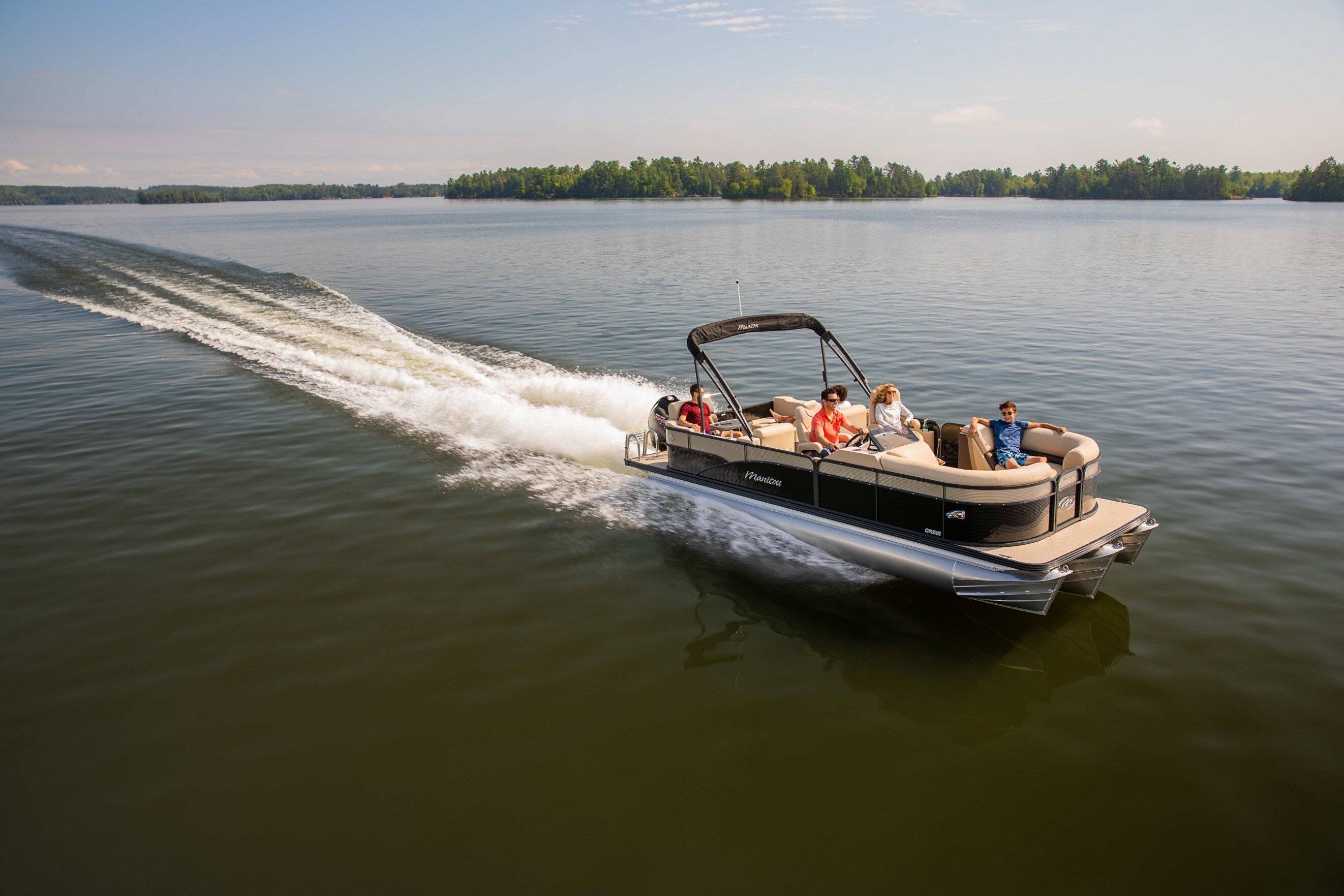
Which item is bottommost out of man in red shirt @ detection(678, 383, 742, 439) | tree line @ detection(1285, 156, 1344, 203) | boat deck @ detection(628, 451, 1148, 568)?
boat deck @ detection(628, 451, 1148, 568)

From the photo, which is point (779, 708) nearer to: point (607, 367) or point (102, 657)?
point (102, 657)

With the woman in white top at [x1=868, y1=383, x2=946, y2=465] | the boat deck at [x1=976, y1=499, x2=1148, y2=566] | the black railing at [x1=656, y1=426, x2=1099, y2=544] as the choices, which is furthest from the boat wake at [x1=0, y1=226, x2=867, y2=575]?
the boat deck at [x1=976, y1=499, x2=1148, y2=566]

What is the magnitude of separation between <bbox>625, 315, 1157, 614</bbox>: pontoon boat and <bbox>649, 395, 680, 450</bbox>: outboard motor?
850 millimetres

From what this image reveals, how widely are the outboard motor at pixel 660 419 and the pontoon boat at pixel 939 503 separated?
0.85 meters

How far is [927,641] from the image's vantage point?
7422mm

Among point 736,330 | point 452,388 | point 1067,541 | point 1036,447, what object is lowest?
point 1067,541

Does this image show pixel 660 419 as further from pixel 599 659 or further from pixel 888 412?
pixel 599 659

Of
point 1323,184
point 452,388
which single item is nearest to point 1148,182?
point 1323,184

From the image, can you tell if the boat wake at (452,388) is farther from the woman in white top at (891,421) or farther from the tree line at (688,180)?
the tree line at (688,180)

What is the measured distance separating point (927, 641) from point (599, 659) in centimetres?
→ 311

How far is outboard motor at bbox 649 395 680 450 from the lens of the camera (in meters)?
11.3

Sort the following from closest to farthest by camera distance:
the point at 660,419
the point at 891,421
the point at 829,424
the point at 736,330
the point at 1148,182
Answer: the point at 891,421
the point at 829,424
the point at 736,330
the point at 660,419
the point at 1148,182

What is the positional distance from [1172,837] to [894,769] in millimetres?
1785

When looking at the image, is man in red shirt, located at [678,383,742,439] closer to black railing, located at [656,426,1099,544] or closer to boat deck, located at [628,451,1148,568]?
black railing, located at [656,426,1099,544]
